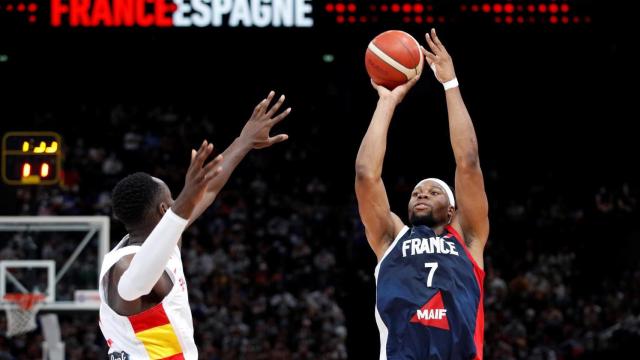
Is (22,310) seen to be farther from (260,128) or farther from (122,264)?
(122,264)

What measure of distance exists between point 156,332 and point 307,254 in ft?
47.2

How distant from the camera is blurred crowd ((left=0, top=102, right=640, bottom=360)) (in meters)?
17.4

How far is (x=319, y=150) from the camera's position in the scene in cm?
2078

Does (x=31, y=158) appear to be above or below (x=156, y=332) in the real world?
above

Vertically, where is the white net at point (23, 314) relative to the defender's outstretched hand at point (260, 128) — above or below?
below

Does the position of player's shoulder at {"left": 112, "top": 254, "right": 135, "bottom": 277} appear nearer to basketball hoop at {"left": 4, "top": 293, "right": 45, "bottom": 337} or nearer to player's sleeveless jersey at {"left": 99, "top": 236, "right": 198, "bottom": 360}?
player's sleeveless jersey at {"left": 99, "top": 236, "right": 198, "bottom": 360}

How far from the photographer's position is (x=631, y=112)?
790 inches

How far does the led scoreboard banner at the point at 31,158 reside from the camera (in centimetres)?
1184

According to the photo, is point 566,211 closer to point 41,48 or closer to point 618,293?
point 618,293

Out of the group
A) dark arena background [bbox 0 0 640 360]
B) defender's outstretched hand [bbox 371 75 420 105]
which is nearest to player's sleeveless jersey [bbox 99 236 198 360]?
defender's outstretched hand [bbox 371 75 420 105]

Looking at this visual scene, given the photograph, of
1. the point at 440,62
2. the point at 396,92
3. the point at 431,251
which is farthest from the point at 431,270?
the point at 440,62

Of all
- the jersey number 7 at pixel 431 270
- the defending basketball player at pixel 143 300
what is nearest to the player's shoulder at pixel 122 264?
the defending basketball player at pixel 143 300

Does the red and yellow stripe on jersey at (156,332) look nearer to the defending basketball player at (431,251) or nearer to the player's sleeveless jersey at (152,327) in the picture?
the player's sleeveless jersey at (152,327)

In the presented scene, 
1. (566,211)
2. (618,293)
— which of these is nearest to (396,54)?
(618,293)
